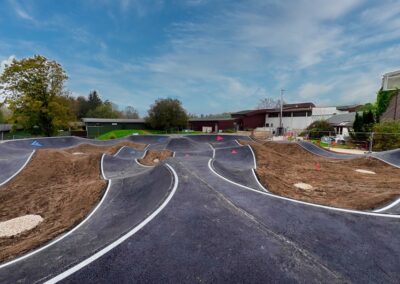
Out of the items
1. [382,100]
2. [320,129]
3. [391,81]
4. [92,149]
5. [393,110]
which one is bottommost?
[92,149]

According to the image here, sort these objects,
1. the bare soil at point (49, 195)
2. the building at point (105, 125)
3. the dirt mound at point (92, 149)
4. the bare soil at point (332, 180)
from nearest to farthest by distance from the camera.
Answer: the bare soil at point (49, 195) < the bare soil at point (332, 180) < the dirt mound at point (92, 149) < the building at point (105, 125)

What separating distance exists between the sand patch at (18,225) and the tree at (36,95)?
68.8ft

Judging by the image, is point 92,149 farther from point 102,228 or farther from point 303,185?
point 303,185

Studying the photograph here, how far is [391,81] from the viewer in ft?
82.4

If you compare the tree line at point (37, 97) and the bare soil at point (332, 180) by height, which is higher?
the tree line at point (37, 97)

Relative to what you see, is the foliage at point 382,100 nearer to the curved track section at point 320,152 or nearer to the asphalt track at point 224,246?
the curved track section at point 320,152

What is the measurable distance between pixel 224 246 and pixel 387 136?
2435cm

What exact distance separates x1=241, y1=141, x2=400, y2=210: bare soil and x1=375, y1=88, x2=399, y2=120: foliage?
14.5m

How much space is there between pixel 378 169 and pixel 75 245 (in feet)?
56.3

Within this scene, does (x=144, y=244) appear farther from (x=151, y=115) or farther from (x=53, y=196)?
(x=151, y=115)

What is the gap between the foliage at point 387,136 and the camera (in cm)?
1959

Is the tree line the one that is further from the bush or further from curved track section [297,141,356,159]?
the bush

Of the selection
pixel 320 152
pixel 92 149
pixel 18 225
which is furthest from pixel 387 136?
pixel 92 149

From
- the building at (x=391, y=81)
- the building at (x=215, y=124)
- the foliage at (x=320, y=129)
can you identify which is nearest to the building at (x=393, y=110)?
the building at (x=391, y=81)
